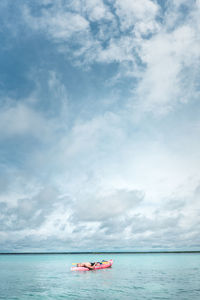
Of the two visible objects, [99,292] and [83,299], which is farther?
[99,292]

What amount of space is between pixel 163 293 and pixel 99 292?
9.49 metres

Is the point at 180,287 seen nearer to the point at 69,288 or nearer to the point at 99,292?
the point at 99,292

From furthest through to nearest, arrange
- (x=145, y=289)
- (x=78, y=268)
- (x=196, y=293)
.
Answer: (x=78, y=268) < (x=145, y=289) < (x=196, y=293)

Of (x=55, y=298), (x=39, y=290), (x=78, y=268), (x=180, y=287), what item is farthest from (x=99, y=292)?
(x=78, y=268)

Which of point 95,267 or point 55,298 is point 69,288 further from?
point 95,267

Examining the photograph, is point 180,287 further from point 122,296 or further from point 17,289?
point 17,289

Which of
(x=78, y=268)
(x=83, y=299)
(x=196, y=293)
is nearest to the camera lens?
(x=83, y=299)

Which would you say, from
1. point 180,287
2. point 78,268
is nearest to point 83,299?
point 180,287

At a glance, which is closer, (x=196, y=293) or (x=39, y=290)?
(x=196, y=293)

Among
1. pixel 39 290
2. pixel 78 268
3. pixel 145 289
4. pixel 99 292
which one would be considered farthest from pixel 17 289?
pixel 78 268

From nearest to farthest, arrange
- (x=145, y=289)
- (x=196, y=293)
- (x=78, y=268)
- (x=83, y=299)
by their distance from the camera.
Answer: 1. (x=83, y=299)
2. (x=196, y=293)
3. (x=145, y=289)
4. (x=78, y=268)

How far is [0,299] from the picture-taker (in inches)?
1297

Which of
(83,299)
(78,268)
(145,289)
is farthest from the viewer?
(78,268)

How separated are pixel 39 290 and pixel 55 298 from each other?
24.0 ft
